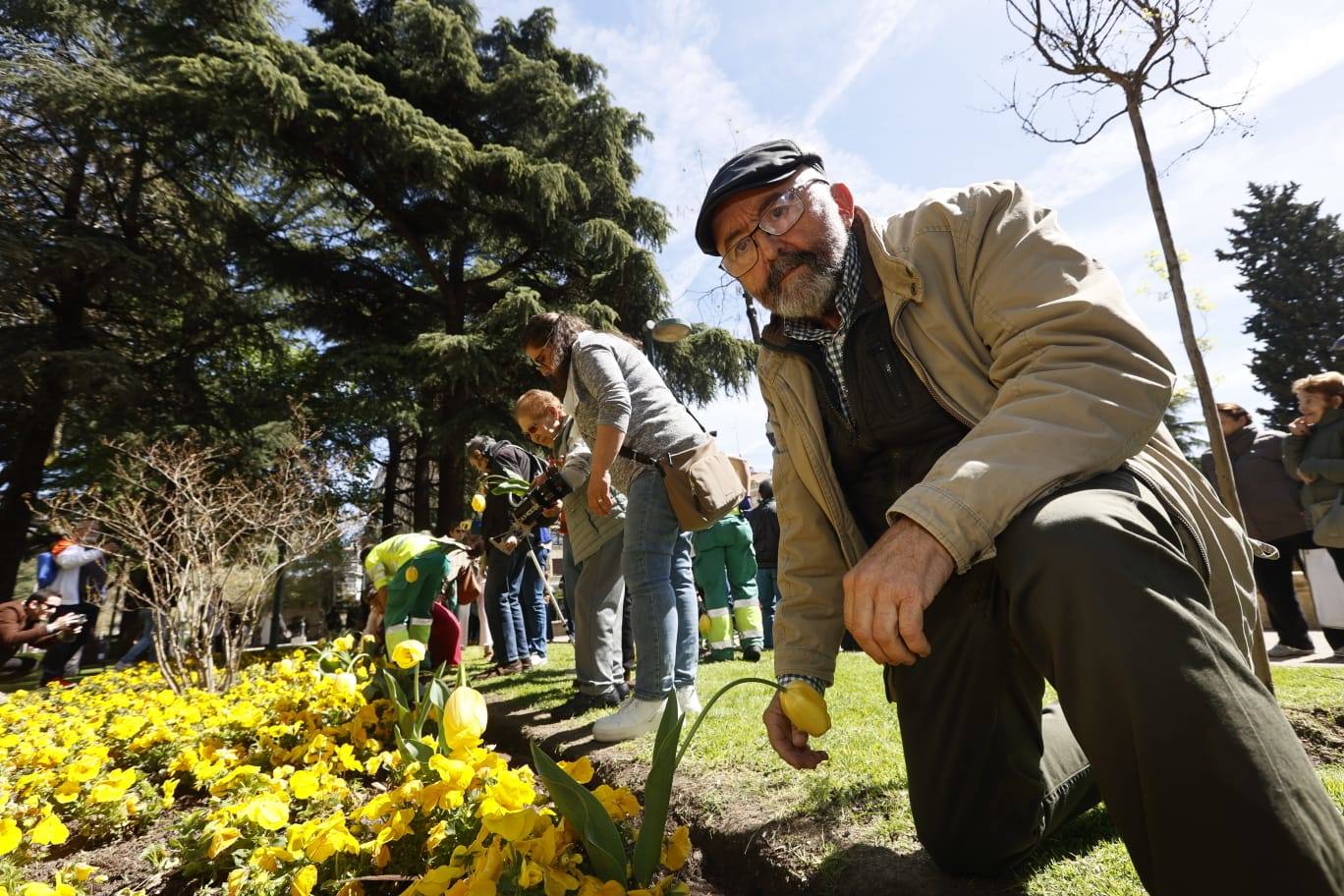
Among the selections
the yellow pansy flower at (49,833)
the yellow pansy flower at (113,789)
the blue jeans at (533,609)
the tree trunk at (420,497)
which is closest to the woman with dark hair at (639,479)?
the yellow pansy flower at (113,789)

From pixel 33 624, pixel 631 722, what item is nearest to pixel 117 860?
pixel 631 722

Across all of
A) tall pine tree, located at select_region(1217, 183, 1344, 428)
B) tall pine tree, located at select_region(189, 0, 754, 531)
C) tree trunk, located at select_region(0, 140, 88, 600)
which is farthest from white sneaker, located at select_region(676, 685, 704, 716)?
tall pine tree, located at select_region(1217, 183, 1344, 428)

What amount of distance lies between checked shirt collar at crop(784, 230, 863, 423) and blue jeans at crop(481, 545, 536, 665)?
13.1ft

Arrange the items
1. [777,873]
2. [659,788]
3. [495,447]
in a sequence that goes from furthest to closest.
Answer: [495,447]
[777,873]
[659,788]

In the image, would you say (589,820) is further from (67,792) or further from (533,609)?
(533,609)

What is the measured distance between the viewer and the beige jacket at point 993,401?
1082 millimetres

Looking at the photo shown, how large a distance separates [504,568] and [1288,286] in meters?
33.5

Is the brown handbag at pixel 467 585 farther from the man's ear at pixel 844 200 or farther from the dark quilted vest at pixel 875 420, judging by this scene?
the man's ear at pixel 844 200

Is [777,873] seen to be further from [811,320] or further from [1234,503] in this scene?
[1234,503]

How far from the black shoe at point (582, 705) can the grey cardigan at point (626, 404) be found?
1.08m

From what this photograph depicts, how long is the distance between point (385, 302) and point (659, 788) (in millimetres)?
14961

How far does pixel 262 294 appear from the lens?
15.3 metres

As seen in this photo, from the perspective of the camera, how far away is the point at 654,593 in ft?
9.49

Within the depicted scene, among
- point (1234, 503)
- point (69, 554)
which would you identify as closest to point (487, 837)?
point (1234, 503)
